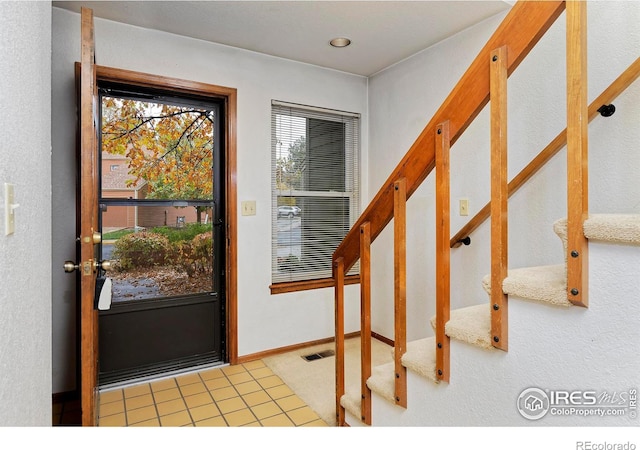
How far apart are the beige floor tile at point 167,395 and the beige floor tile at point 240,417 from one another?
18.3 inches

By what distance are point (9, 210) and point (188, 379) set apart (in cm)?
216

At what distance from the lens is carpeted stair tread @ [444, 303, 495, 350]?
3.98 ft

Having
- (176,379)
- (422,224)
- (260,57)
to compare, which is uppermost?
(260,57)

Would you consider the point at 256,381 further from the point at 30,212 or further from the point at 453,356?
the point at 30,212

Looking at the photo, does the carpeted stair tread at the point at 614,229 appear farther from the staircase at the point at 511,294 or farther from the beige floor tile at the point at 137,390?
the beige floor tile at the point at 137,390

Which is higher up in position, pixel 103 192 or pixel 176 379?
pixel 103 192

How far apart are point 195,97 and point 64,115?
866 millimetres

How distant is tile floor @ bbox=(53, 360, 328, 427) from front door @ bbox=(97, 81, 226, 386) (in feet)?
0.74

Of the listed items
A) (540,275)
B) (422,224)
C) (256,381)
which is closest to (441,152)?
(540,275)

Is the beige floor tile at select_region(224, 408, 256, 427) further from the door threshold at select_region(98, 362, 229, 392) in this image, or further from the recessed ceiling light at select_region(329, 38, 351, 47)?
the recessed ceiling light at select_region(329, 38, 351, 47)

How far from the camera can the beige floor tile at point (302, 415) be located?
211 centimetres

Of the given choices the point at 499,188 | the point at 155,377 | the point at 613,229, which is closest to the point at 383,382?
the point at 499,188

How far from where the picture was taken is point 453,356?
135 centimetres

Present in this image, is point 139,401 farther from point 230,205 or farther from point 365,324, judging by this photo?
point 365,324
